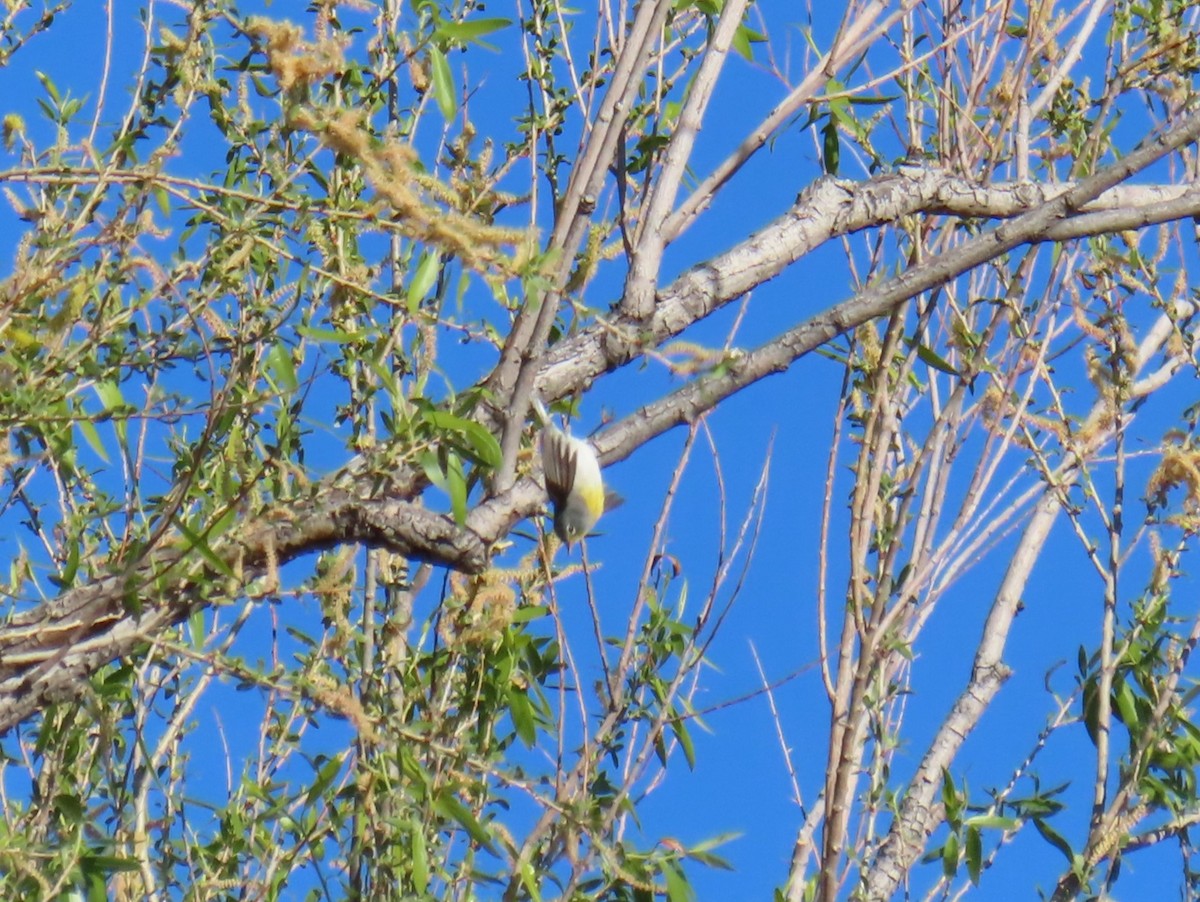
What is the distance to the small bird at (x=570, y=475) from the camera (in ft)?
7.89

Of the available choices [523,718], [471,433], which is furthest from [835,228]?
[523,718]

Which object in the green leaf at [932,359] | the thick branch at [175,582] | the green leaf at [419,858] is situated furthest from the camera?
the green leaf at [932,359]

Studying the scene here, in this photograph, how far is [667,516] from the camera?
10.2 ft

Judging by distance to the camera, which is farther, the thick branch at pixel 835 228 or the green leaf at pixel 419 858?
the green leaf at pixel 419 858

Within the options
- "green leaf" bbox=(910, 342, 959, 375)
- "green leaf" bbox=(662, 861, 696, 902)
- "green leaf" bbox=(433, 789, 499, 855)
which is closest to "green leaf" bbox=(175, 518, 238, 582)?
"green leaf" bbox=(433, 789, 499, 855)

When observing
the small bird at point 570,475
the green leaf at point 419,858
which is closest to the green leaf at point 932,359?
the small bird at point 570,475

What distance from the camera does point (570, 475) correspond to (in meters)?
2.54

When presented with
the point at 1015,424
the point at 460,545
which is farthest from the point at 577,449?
the point at 1015,424

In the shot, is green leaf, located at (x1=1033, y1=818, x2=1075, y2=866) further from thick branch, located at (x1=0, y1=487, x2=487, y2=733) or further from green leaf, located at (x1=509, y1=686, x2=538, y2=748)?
thick branch, located at (x1=0, y1=487, x2=487, y2=733)

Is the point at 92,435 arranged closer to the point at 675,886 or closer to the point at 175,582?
the point at 175,582

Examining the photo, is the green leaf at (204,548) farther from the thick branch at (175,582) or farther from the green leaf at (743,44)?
the green leaf at (743,44)

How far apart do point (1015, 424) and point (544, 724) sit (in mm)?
1138

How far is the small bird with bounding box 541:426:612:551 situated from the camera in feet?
7.89

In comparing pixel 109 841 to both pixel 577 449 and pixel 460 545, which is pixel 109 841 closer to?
pixel 460 545
